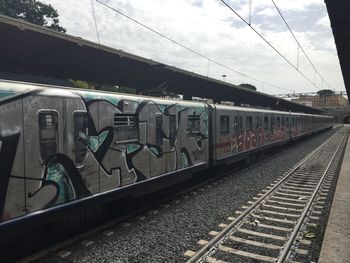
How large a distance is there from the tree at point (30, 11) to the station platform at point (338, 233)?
45.4 m

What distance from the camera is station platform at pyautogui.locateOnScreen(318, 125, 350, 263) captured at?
666 centimetres

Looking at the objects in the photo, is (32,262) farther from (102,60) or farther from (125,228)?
(102,60)

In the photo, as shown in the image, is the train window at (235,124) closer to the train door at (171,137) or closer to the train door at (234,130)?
the train door at (234,130)

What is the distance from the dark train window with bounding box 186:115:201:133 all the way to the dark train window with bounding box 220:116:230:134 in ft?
7.02

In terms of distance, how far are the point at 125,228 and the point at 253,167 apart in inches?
424

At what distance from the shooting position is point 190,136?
12266mm

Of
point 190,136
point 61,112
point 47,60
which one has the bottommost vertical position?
point 190,136

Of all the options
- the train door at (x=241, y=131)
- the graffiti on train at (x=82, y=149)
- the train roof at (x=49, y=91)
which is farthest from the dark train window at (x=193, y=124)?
the train door at (x=241, y=131)

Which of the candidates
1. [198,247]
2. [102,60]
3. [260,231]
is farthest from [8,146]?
[102,60]

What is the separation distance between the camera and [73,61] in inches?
519

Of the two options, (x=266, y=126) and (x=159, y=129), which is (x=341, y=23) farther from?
(x=266, y=126)

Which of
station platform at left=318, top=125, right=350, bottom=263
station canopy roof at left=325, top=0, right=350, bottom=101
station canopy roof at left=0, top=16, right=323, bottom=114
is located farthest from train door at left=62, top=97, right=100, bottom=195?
station canopy roof at left=325, top=0, right=350, bottom=101

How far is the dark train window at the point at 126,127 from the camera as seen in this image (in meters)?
8.41

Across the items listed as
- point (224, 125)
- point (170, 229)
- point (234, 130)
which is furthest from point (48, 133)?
point (234, 130)
